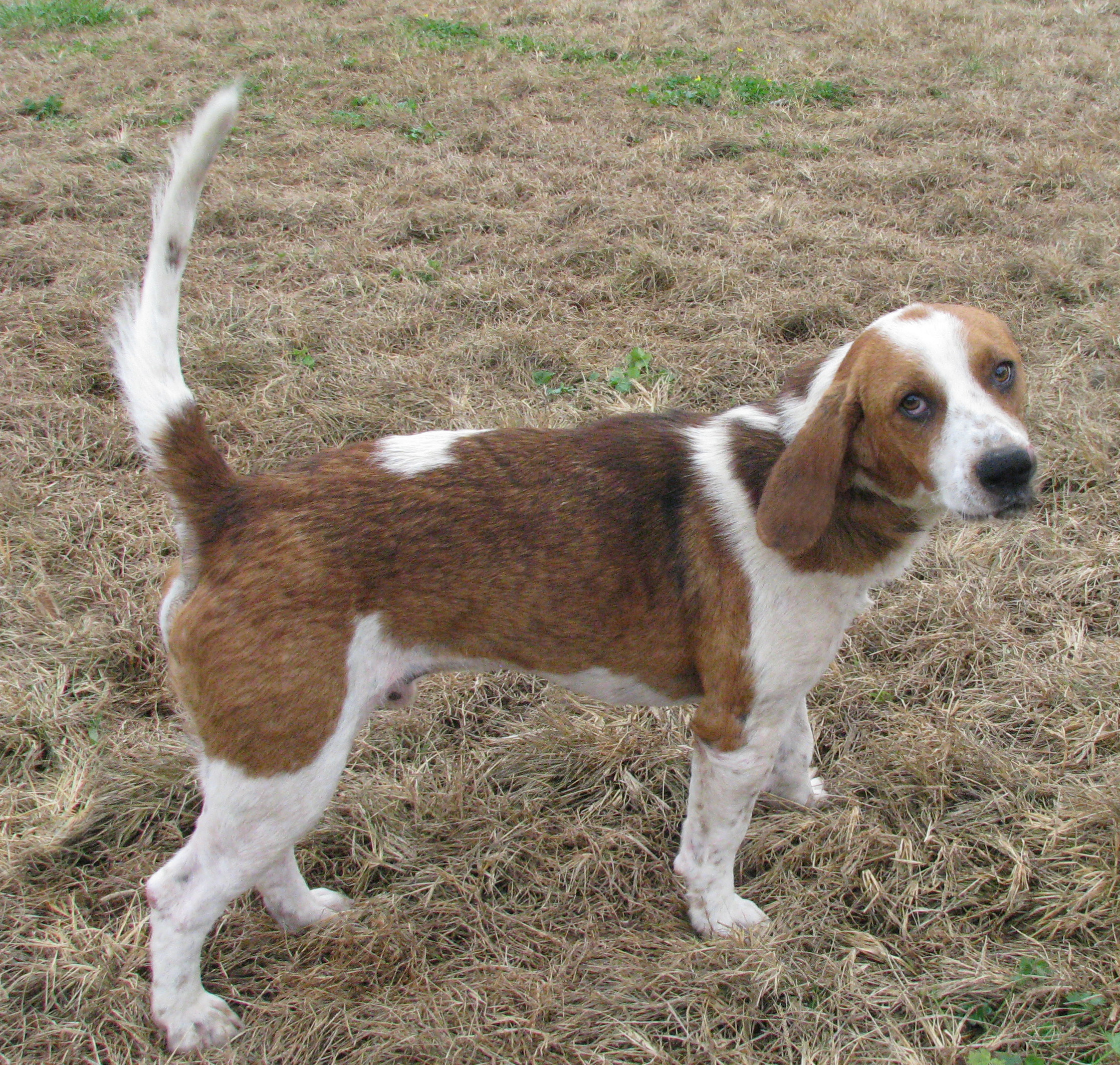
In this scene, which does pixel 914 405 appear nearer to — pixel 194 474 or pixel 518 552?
pixel 518 552

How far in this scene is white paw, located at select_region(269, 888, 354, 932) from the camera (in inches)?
105

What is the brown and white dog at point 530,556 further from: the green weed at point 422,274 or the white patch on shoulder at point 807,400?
the green weed at point 422,274

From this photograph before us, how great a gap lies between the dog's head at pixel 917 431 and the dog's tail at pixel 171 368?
4.33 ft

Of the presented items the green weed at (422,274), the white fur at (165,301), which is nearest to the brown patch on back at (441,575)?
the white fur at (165,301)

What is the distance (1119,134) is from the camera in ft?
23.4

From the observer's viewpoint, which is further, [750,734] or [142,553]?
[142,553]

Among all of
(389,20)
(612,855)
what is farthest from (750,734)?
(389,20)

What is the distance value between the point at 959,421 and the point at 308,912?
2156 millimetres

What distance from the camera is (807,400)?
8.09 ft

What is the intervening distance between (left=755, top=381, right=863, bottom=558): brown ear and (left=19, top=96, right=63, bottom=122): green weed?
27.4 ft

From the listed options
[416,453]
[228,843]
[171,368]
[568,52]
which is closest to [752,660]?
[416,453]

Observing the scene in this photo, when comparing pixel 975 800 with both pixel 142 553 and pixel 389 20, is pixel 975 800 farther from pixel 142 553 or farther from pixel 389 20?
pixel 389 20

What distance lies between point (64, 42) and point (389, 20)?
137 inches

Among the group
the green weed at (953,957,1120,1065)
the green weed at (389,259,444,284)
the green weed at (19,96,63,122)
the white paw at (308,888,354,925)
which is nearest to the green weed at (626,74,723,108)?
the green weed at (389,259,444,284)
